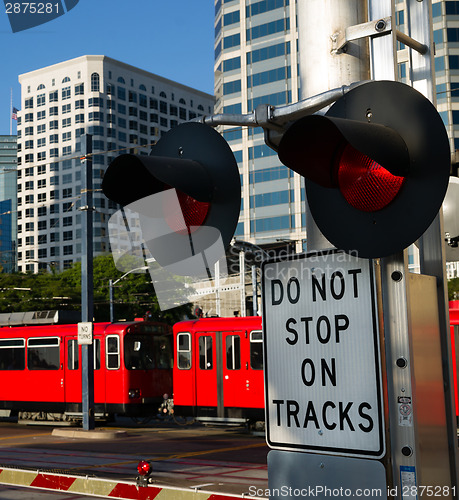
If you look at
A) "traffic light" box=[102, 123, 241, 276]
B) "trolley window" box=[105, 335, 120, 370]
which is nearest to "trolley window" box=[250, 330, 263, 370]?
"trolley window" box=[105, 335, 120, 370]

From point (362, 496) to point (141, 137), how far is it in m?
143

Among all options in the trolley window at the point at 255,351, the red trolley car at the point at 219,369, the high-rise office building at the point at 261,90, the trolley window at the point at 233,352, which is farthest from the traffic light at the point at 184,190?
the high-rise office building at the point at 261,90

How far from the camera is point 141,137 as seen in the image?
468 feet

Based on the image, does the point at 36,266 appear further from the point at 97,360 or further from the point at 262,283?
the point at 262,283

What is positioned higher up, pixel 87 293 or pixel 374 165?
pixel 87 293

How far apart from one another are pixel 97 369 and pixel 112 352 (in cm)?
84

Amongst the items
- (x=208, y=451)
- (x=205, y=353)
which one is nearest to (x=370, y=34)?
(x=208, y=451)

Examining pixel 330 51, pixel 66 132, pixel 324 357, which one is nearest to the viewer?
pixel 324 357

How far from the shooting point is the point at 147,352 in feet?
81.5

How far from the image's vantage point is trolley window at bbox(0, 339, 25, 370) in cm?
2633

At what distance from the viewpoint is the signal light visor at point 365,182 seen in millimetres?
2760

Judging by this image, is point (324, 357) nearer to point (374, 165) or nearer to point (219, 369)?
point (374, 165)

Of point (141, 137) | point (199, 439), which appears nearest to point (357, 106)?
point (199, 439)

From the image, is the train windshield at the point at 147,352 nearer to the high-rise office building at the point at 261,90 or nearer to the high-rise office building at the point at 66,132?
the high-rise office building at the point at 261,90
